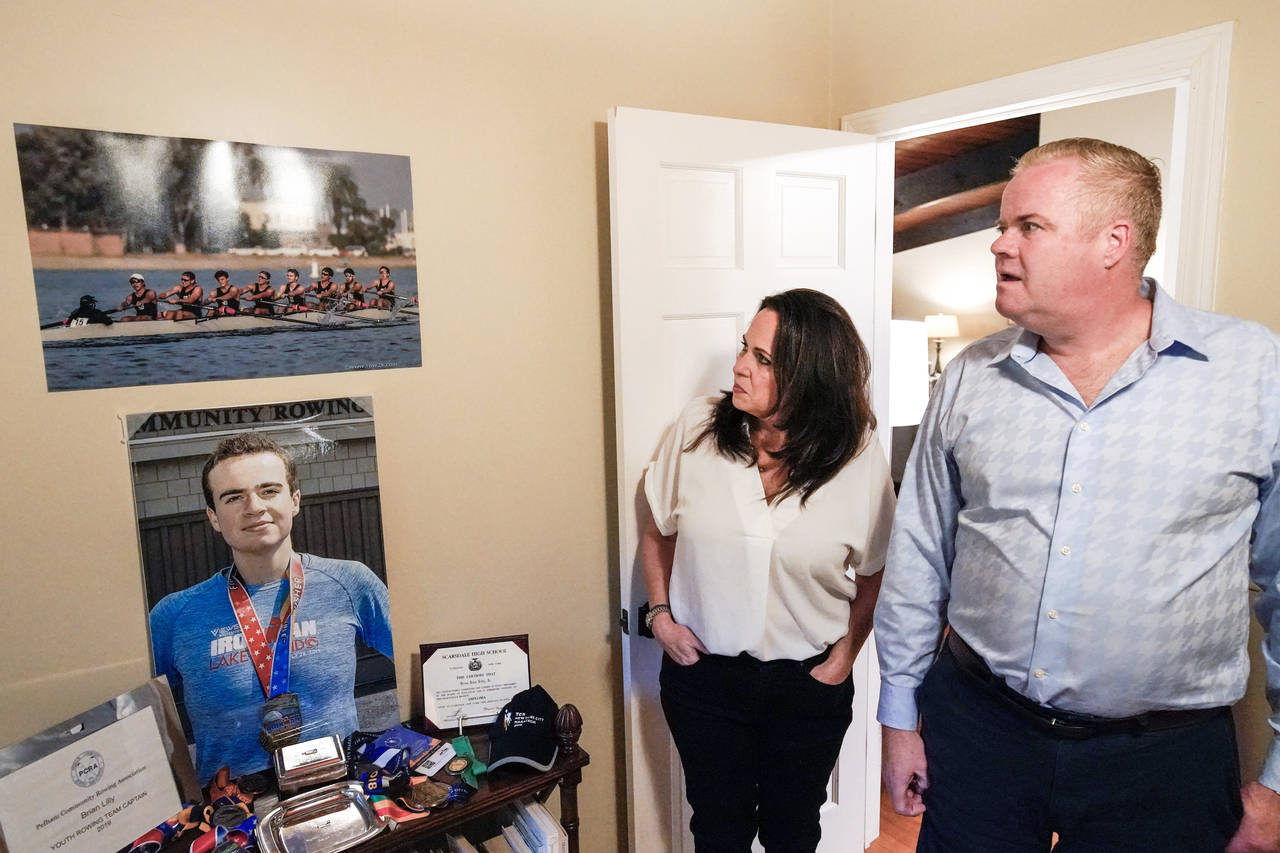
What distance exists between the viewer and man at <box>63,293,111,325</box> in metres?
1.41

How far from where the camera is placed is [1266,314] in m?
1.58

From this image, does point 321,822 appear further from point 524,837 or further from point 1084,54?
point 1084,54

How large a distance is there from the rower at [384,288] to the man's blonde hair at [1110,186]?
1.22 metres

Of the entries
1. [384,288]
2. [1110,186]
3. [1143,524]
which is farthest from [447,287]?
[1143,524]

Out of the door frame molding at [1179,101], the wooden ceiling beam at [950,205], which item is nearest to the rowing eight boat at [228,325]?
the door frame molding at [1179,101]

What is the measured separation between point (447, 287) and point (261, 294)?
38 centimetres

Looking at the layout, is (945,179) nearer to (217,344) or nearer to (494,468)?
(494,468)

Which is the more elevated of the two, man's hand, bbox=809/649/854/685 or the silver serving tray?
man's hand, bbox=809/649/854/685

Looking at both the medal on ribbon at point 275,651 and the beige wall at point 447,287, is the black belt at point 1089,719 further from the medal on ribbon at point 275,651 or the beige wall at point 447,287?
the medal on ribbon at point 275,651

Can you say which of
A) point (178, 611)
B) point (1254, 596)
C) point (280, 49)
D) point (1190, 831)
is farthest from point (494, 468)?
point (1254, 596)

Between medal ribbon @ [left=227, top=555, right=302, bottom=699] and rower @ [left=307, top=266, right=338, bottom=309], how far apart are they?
1.69ft

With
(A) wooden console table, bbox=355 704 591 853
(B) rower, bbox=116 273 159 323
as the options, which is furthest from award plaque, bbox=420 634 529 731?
(B) rower, bbox=116 273 159 323

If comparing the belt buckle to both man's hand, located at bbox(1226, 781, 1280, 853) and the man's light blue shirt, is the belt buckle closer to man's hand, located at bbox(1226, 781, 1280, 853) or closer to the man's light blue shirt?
the man's light blue shirt

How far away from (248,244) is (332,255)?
15 centimetres
